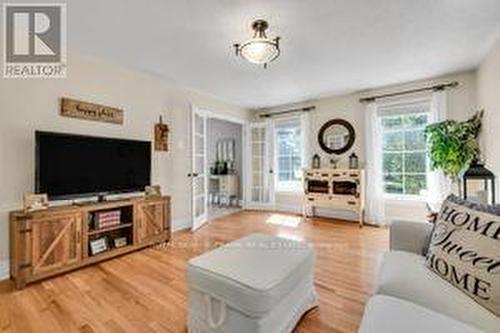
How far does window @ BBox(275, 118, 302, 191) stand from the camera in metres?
5.62

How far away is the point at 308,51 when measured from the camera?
118 inches

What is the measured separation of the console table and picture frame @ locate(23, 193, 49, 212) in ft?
12.8

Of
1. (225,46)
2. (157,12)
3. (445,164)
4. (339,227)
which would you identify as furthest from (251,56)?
(339,227)

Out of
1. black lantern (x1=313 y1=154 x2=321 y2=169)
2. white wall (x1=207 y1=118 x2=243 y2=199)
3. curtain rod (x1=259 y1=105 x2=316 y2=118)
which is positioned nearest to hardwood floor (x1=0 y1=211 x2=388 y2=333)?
black lantern (x1=313 y1=154 x2=321 y2=169)

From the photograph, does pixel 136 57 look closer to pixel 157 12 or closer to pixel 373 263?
pixel 157 12

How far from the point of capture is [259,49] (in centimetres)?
232

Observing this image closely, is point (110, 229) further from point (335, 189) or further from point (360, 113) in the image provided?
point (360, 113)

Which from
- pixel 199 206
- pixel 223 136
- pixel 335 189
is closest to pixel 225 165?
pixel 223 136

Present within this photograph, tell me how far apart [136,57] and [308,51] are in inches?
79.9

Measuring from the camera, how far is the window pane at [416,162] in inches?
165

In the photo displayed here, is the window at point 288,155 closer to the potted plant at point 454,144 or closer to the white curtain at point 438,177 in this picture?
the white curtain at point 438,177

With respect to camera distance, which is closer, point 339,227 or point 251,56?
point 251,56

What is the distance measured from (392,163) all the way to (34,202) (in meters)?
4.87

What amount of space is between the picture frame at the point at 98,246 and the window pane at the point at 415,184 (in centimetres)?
445
